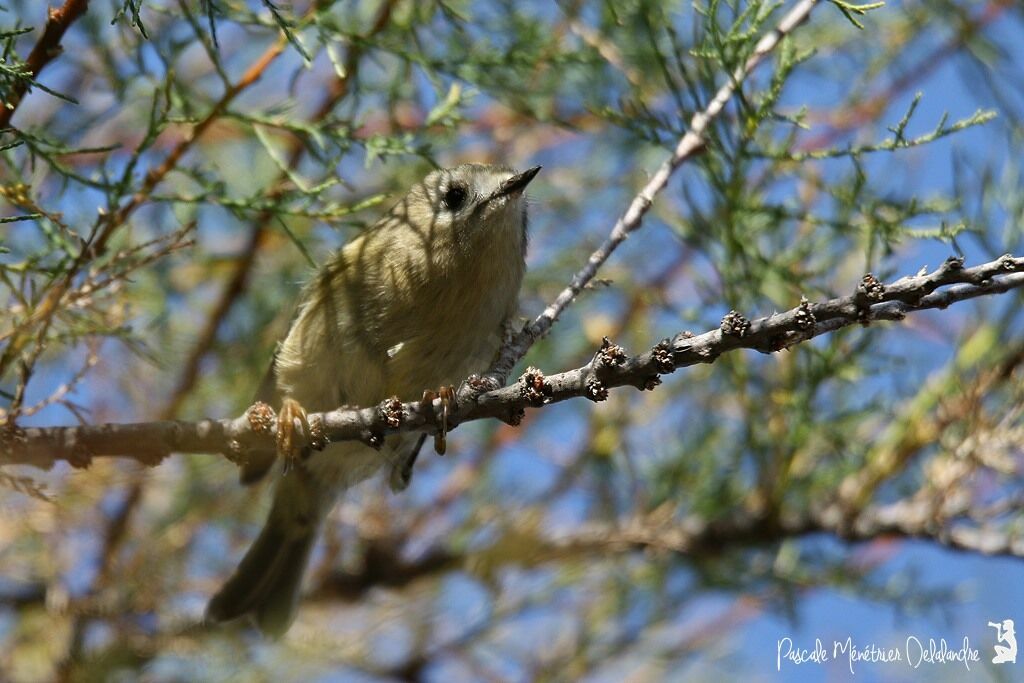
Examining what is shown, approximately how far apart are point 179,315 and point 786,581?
177 centimetres

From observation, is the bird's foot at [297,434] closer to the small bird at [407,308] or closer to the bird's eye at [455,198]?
the small bird at [407,308]

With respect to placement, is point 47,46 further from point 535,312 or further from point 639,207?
point 535,312

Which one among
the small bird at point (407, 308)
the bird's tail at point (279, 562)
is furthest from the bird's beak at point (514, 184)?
the bird's tail at point (279, 562)

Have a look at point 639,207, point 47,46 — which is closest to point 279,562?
point 639,207

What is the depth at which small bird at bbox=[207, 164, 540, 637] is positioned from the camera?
2344mm

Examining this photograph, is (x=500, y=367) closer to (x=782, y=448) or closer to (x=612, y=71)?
(x=782, y=448)

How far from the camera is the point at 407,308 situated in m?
2.35

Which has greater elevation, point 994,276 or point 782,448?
point 782,448

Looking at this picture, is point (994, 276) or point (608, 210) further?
point (608, 210)

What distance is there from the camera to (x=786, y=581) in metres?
2.68

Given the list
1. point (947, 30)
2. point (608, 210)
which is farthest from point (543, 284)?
point (947, 30)

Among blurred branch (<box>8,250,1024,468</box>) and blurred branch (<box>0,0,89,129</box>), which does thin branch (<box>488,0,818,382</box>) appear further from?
blurred branch (<box>0,0,89,129</box>)

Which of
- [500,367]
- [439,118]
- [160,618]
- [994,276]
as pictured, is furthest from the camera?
[160,618]

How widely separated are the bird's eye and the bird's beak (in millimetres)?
109
